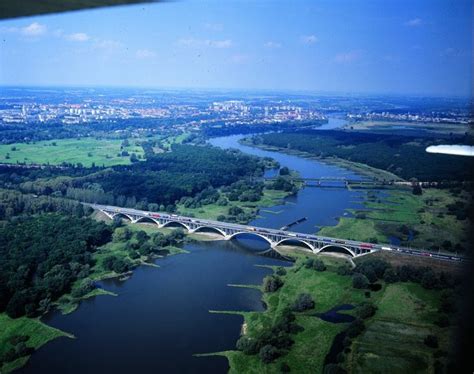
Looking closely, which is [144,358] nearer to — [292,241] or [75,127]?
[292,241]

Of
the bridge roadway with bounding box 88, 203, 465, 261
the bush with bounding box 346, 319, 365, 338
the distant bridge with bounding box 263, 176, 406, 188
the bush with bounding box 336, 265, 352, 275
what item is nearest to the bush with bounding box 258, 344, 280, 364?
the bush with bounding box 346, 319, 365, 338


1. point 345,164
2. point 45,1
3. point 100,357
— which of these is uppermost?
point 45,1

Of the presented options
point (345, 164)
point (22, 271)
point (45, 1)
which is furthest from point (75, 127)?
point (45, 1)

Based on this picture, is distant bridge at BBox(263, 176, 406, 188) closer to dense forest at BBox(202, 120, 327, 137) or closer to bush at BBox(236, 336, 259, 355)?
bush at BBox(236, 336, 259, 355)

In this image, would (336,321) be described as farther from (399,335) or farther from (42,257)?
(42,257)

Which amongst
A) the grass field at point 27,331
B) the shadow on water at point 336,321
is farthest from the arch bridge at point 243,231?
the grass field at point 27,331

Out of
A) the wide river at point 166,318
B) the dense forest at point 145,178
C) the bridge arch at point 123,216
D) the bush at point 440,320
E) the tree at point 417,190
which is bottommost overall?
the wide river at point 166,318

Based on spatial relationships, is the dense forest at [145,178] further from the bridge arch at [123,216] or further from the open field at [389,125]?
the open field at [389,125]
